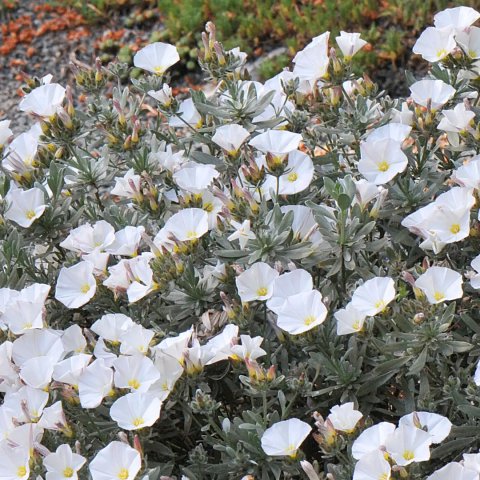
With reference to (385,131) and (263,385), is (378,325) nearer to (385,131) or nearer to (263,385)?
(263,385)

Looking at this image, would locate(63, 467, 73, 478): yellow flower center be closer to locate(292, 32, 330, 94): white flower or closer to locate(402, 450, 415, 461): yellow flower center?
locate(402, 450, 415, 461): yellow flower center

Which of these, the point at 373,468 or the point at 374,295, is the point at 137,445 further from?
the point at 374,295

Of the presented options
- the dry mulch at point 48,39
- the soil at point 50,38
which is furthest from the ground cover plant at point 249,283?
the dry mulch at point 48,39

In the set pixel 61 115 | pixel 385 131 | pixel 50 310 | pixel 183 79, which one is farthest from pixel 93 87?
pixel 183 79

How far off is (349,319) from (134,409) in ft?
1.55

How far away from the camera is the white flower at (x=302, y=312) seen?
1.98 meters

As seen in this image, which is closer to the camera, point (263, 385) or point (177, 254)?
point (263, 385)

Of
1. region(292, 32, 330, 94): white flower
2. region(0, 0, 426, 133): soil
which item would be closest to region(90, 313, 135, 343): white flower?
region(292, 32, 330, 94): white flower

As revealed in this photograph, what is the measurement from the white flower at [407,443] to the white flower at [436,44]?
108cm

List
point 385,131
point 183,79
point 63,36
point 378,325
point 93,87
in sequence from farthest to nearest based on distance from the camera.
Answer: point 63,36 < point 183,79 < point 93,87 < point 385,131 < point 378,325

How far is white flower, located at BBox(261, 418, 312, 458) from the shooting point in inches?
73.6

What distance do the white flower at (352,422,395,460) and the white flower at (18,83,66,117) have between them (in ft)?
4.08

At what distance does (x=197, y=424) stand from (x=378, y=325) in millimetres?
464

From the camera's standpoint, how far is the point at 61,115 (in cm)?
253
